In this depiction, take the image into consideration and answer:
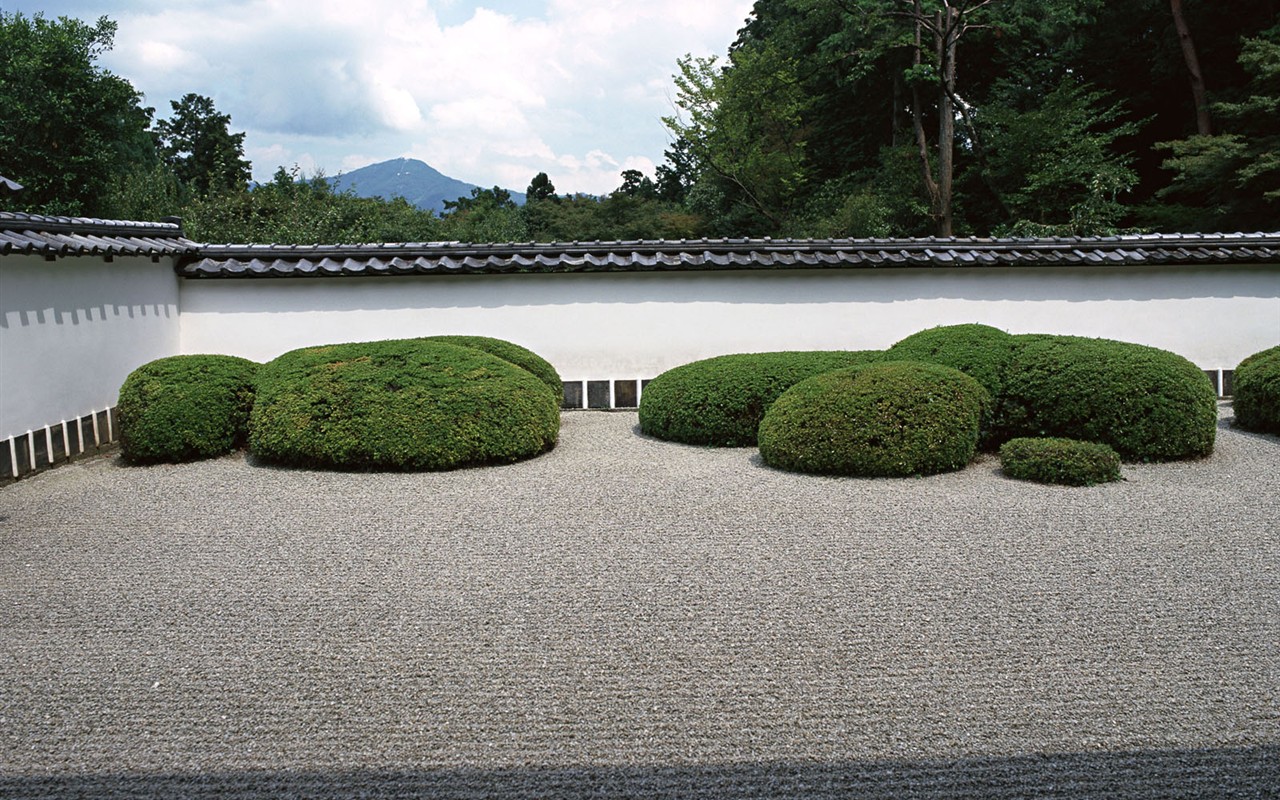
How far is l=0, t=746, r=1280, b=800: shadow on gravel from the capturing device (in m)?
2.64

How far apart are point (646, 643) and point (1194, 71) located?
21849 millimetres

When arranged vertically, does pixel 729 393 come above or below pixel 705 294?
below

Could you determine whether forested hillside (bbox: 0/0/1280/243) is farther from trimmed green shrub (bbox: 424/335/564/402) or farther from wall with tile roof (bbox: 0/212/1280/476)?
trimmed green shrub (bbox: 424/335/564/402)

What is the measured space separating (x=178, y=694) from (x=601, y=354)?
25.9 ft

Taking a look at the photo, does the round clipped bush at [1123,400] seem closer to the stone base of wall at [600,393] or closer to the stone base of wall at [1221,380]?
the stone base of wall at [1221,380]

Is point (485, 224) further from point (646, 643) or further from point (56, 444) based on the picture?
point (646, 643)

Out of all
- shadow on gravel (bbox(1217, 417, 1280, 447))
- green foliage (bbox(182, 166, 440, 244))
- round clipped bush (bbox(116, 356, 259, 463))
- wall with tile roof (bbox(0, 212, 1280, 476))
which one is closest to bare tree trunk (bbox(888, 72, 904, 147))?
green foliage (bbox(182, 166, 440, 244))

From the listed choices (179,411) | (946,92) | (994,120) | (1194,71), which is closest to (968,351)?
(179,411)

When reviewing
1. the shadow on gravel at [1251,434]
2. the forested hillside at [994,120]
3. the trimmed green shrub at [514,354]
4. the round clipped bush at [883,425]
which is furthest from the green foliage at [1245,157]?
the trimmed green shrub at [514,354]

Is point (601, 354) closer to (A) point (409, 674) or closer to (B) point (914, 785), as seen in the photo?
(A) point (409, 674)

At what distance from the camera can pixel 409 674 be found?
3.48 metres

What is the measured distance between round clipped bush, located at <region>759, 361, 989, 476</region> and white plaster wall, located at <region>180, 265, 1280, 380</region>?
3.67 metres

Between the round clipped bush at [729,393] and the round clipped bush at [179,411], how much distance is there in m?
3.99

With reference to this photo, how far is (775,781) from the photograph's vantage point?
8.90 ft
